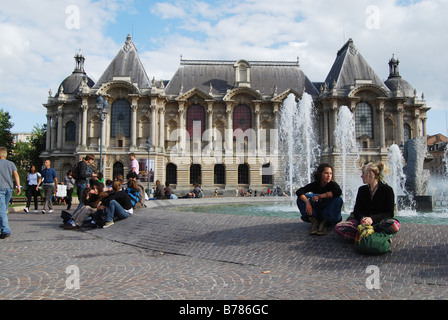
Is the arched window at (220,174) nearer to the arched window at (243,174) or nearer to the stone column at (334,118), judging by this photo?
the arched window at (243,174)

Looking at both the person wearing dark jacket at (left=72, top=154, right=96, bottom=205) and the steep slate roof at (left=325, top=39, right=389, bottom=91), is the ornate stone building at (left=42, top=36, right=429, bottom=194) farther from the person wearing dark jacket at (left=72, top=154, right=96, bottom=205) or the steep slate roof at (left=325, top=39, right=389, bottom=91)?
the person wearing dark jacket at (left=72, top=154, right=96, bottom=205)

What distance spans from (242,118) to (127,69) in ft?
51.1

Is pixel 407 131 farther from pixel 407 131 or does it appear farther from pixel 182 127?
pixel 182 127

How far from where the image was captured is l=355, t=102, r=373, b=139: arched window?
44.9m

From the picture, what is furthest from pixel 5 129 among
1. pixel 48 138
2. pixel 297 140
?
pixel 297 140

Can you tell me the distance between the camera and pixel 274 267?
646 centimetres

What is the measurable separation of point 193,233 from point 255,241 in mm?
1726

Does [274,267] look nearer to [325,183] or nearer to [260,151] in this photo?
[325,183]

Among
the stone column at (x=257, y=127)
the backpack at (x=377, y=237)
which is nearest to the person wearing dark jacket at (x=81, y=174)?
the backpack at (x=377, y=237)

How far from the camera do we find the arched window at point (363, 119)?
44938mm

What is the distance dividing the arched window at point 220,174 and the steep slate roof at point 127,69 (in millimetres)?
12901

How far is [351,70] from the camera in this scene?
46.8 m

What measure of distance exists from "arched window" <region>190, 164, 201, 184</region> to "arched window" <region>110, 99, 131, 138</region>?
8718 mm
